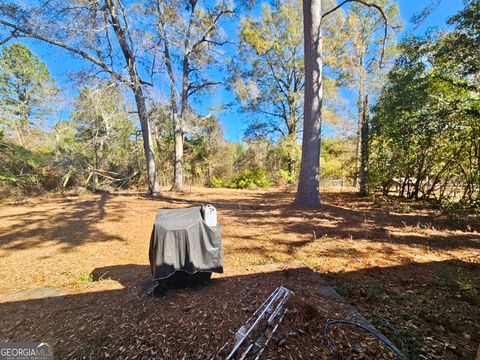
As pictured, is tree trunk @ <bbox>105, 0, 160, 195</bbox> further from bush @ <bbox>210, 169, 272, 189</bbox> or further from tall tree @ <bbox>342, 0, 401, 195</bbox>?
tall tree @ <bbox>342, 0, 401, 195</bbox>

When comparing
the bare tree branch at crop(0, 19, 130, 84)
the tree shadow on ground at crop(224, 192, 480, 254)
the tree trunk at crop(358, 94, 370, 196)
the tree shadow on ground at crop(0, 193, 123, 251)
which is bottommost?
the tree shadow on ground at crop(0, 193, 123, 251)

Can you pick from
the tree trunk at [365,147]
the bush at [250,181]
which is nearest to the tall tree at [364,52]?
the tree trunk at [365,147]

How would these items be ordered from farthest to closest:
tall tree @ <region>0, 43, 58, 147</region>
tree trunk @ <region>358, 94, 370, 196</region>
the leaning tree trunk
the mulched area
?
tall tree @ <region>0, 43, 58, 147</region>, tree trunk @ <region>358, 94, 370, 196</region>, the leaning tree trunk, the mulched area

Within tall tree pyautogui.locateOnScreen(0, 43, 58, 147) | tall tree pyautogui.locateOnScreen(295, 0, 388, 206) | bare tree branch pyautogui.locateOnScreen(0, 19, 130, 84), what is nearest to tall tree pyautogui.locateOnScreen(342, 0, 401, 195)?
tall tree pyautogui.locateOnScreen(295, 0, 388, 206)

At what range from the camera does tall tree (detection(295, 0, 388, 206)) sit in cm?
446

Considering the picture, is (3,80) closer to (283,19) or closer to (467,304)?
(283,19)

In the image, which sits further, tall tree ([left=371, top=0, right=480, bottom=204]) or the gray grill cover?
tall tree ([left=371, top=0, right=480, bottom=204])

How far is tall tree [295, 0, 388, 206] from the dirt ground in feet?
4.23

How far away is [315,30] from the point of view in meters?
4.46

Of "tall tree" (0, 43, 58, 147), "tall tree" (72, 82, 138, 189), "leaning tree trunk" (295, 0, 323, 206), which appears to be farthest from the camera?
"tall tree" (0, 43, 58, 147)

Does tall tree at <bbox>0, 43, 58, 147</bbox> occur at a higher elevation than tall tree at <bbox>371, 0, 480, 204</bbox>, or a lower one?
higher

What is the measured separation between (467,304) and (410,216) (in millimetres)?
3071

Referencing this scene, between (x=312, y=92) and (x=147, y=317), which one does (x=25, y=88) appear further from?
(x=147, y=317)

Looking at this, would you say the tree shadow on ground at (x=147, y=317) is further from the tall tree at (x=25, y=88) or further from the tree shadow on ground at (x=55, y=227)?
the tall tree at (x=25, y=88)
